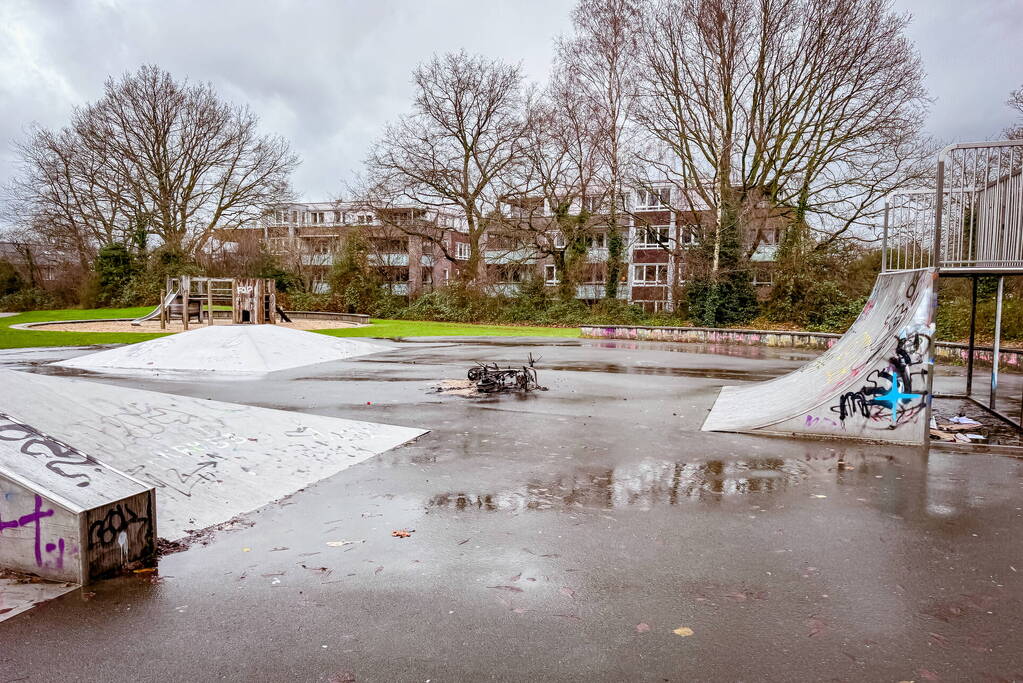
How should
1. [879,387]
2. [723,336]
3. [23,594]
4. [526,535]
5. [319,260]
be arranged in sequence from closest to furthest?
[23,594]
[526,535]
[879,387]
[723,336]
[319,260]

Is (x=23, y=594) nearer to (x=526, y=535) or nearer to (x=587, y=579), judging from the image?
(x=526, y=535)

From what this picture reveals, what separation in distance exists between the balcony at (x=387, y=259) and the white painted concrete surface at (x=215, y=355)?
84.8 feet

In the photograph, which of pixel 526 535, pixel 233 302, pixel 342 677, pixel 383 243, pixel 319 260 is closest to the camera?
pixel 342 677

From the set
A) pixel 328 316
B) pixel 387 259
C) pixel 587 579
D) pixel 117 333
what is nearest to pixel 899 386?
pixel 587 579

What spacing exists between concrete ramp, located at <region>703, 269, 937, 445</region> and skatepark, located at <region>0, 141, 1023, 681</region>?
0.03 meters

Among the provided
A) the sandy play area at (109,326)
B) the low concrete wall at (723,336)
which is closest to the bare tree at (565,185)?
the low concrete wall at (723,336)

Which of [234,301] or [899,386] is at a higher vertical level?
[234,301]

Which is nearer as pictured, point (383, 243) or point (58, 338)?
point (58, 338)

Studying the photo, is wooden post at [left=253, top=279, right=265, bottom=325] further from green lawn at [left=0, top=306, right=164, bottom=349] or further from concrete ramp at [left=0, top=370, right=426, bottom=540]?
concrete ramp at [left=0, top=370, right=426, bottom=540]

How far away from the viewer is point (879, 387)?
25.2ft

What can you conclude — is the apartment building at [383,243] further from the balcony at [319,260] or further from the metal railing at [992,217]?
the metal railing at [992,217]

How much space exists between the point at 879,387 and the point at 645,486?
11.8ft

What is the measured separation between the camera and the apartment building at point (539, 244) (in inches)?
1261

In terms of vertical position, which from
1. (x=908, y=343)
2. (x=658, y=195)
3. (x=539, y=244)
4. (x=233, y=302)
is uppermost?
(x=658, y=195)
